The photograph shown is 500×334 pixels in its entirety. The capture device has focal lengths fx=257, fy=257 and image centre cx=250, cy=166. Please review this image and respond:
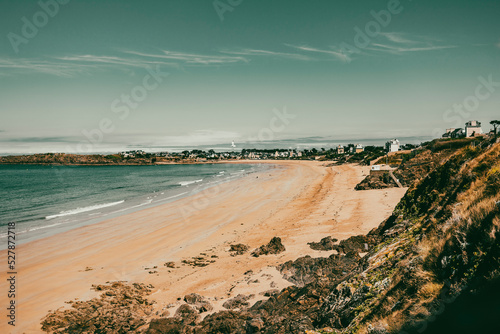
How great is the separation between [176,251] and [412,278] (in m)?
12.8

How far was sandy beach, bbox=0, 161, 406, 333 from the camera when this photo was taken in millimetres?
9312

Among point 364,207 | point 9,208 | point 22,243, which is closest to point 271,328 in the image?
point 364,207

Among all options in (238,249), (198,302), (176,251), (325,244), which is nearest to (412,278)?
(198,302)

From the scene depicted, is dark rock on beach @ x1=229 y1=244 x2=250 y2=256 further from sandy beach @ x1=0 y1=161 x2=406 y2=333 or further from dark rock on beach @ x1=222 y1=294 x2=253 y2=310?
dark rock on beach @ x1=222 y1=294 x2=253 y2=310

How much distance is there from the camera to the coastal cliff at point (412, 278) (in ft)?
10.1

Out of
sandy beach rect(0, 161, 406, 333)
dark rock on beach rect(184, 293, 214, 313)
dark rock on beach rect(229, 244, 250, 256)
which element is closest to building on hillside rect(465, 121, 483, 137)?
sandy beach rect(0, 161, 406, 333)

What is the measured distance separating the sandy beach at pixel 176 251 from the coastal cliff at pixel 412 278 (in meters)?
1.79

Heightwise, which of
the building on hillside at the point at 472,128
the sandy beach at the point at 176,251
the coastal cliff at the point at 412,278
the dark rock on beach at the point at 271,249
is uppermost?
the building on hillside at the point at 472,128

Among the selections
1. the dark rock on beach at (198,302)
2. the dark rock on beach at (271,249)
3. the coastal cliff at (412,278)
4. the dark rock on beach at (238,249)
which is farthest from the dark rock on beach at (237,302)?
the dark rock on beach at (238,249)

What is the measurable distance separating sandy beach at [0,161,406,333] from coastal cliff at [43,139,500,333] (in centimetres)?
179

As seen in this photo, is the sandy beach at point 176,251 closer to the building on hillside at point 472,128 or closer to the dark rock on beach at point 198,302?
the dark rock on beach at point 198,302

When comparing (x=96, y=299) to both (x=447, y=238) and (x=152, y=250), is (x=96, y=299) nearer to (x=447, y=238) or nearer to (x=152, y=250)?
(x=152, y=250)

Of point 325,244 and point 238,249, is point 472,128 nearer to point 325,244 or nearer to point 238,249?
point 325,244

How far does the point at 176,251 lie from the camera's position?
562 inches
